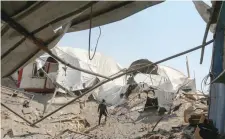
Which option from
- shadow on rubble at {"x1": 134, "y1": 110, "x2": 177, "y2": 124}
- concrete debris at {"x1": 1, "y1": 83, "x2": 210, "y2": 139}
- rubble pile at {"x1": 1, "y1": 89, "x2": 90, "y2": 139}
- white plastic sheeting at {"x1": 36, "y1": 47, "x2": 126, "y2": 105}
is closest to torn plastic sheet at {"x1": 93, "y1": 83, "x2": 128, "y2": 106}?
white plastic sheeting at {"x1": 36, "y1": 47, "x2": 126, "y2": 105}

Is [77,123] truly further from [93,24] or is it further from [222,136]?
[93,24]

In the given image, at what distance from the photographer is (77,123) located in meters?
14.5

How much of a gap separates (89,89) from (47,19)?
1503 millimetres

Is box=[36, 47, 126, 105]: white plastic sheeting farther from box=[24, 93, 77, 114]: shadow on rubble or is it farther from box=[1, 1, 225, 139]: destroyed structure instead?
box=[24, 93, 77, 114]: shadow on rubble

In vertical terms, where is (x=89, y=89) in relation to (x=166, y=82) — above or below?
below

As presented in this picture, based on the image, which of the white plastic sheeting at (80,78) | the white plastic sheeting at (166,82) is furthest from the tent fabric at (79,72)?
the white plastic sheeting at (166,82)

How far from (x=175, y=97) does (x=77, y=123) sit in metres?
4.21

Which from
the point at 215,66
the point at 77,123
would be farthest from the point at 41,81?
the point at 215,66

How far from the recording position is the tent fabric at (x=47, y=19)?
261 centimetres

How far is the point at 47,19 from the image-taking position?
2758 mm

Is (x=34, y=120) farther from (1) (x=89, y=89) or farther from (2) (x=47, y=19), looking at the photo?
(2) (x=47, y=19)

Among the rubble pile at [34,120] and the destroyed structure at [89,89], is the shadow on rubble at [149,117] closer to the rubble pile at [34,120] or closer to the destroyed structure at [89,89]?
the destroyed structure at [89,89]

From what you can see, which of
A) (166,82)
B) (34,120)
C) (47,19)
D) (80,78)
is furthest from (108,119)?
(47,19)

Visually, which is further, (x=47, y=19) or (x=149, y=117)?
(x=149, y=117)
